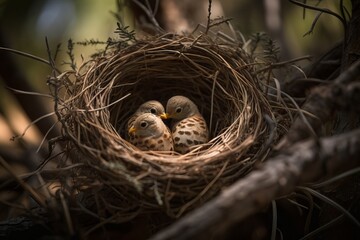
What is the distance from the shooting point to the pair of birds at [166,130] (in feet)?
6.99

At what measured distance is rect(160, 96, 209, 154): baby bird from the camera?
2150mm

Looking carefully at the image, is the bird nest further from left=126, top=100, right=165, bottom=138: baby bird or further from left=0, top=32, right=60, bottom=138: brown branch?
left=0, top=32, right=60, bottom=138: brown branch

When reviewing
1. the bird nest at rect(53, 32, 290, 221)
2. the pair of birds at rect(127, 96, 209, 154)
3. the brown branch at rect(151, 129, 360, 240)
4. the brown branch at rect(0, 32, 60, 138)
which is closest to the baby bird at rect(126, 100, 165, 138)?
the pair of birds at rect(127, 96, 209, 154)

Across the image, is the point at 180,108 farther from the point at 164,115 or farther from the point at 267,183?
the point at 267,183

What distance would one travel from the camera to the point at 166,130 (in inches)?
87.7

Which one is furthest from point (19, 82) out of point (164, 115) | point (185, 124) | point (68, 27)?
point (185, 124)

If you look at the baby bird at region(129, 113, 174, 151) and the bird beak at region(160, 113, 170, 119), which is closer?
the baby bird at region(129, 113, 174, 151)

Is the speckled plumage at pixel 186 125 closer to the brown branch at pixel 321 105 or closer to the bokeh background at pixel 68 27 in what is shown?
the brown branch at pixel 321 105

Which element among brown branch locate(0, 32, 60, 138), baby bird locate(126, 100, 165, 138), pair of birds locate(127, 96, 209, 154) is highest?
brown branch locate(0, 32, 60, 138)

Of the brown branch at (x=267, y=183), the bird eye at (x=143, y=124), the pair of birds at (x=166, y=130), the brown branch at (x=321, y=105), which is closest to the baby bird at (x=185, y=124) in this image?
the pair of birds at (x=166, y=130)

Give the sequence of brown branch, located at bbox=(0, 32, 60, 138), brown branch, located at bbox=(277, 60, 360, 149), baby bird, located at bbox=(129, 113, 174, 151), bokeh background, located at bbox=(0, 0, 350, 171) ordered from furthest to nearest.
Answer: bokeh background, located at bbox=(0, 0, 350, 171) → brown branch, located at bbox=(0, 32, 60, 138) → baby bird, located at bbox=(129, 113, 174, 151) → brown branch, located at bbox=(277, 60, 360, 149)

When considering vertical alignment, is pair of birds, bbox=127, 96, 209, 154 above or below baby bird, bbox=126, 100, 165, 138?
below

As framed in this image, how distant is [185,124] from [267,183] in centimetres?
100

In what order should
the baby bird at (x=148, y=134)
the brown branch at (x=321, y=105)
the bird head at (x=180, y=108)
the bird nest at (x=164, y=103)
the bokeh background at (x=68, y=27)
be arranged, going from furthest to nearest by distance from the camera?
the bokeh background at (x=68, y=27) → the bird head at (x=180, y=108) → the baby bird at (x=148, y=134) → the bird nest at (x=164, y=103) → the brown branch at (x=321, y=105)
